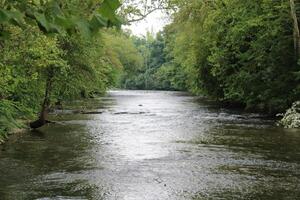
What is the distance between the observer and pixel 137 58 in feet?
316

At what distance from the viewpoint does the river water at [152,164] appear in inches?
460

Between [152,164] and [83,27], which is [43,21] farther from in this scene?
[152,164]

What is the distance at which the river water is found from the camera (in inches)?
460

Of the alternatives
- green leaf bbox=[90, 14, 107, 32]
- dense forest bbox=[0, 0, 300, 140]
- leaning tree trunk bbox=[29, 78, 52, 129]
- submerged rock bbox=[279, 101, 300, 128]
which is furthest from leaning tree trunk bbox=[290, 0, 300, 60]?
green leaf bbox=[90, 14, 107, 32]

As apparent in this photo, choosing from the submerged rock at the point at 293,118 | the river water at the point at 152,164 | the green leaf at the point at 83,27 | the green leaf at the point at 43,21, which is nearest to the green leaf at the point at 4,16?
the green leaf at the point at 43,21

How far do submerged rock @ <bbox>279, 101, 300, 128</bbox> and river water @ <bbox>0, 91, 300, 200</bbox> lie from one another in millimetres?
1622

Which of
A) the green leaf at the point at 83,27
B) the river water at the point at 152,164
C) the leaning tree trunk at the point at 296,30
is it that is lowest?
the river water at the point at 152,164

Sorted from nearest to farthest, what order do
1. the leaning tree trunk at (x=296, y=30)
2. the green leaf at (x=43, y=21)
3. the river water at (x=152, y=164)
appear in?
the green leaf at (x=43, y=21) → the river water at (x=152, y=164) → the leaning tree trunk at (x=296, y=30)

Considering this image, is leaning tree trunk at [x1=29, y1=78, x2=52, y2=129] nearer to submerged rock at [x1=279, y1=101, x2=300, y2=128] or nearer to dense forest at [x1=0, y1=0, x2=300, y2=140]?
dense forest at [x1=0, y1=0, x2=300, y2=140]

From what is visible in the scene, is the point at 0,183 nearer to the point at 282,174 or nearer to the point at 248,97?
the point at 282,174

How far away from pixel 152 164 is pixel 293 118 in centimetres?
1375

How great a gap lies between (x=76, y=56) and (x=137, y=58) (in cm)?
6869

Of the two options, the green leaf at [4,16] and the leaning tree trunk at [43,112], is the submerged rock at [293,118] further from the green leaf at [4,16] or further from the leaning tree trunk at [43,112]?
the green leaf at [4,16]

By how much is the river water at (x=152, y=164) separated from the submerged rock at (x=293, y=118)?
1.62 meters
